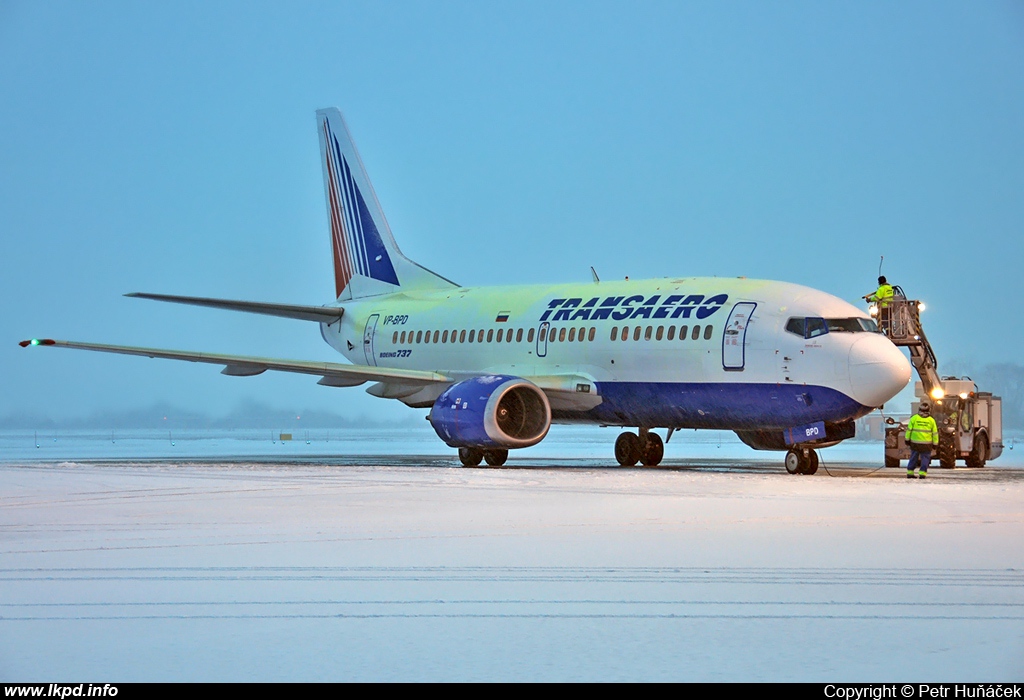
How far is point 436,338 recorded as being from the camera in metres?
28.9

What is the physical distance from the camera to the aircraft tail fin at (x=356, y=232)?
32.3 m

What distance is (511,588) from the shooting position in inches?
325

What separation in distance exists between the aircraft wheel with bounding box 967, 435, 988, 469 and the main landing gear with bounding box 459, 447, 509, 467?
9.15m

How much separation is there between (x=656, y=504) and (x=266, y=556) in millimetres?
6162

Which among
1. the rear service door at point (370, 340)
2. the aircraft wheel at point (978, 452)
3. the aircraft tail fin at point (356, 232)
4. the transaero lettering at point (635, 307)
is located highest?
the aircraft tail fin at point (356, 232)

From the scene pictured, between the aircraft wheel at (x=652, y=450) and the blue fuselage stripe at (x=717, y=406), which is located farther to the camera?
the aircraft wheel at (x=652, y=450)

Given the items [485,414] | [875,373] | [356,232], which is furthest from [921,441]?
[356,232]

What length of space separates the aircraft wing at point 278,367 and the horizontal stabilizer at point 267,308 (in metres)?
1.31

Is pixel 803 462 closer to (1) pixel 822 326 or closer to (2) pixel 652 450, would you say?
(1) pixel 822 326

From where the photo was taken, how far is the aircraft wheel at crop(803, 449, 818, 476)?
22250 millimetres

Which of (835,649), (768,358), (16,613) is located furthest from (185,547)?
(768,358)

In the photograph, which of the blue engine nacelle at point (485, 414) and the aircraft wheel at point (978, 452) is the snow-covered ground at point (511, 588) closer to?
the blue engine nacelle at point (485, 414)

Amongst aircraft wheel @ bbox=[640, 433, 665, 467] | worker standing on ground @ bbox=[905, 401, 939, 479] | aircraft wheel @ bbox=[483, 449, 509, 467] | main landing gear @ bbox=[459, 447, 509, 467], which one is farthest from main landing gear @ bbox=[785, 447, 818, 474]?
aircraft wheel @ bbox=[483, 449, 509, 467]

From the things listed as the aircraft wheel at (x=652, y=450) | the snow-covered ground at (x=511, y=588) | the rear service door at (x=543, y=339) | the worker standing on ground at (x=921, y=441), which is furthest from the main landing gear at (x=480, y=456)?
the snow-covered ground at (x=511, y=588)
